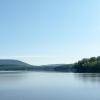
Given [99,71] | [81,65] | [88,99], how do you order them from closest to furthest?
[88,99] < [99,71] < [81,65]

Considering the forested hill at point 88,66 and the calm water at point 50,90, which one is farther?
the forested hill at point 88,66

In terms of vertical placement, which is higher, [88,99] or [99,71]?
[99,71]

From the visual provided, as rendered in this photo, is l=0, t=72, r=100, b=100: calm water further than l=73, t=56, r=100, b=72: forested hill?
No

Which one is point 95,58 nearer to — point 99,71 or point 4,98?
point 99,71

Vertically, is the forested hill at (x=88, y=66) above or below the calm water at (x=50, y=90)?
above

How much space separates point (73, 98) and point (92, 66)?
7810 cm

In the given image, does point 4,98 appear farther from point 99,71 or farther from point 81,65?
point 81,65

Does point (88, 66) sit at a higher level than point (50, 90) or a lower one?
higher

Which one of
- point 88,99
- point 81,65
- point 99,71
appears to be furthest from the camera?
point 81,65

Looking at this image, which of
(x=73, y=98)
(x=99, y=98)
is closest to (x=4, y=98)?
(x=73, y=98)

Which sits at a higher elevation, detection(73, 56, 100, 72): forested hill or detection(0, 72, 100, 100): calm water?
detection(73, 56, 100, 72): forested hill

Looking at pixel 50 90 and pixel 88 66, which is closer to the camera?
pixel 50 90

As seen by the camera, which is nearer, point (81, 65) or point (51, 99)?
point (51, 99)

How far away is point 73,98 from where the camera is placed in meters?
26.7
